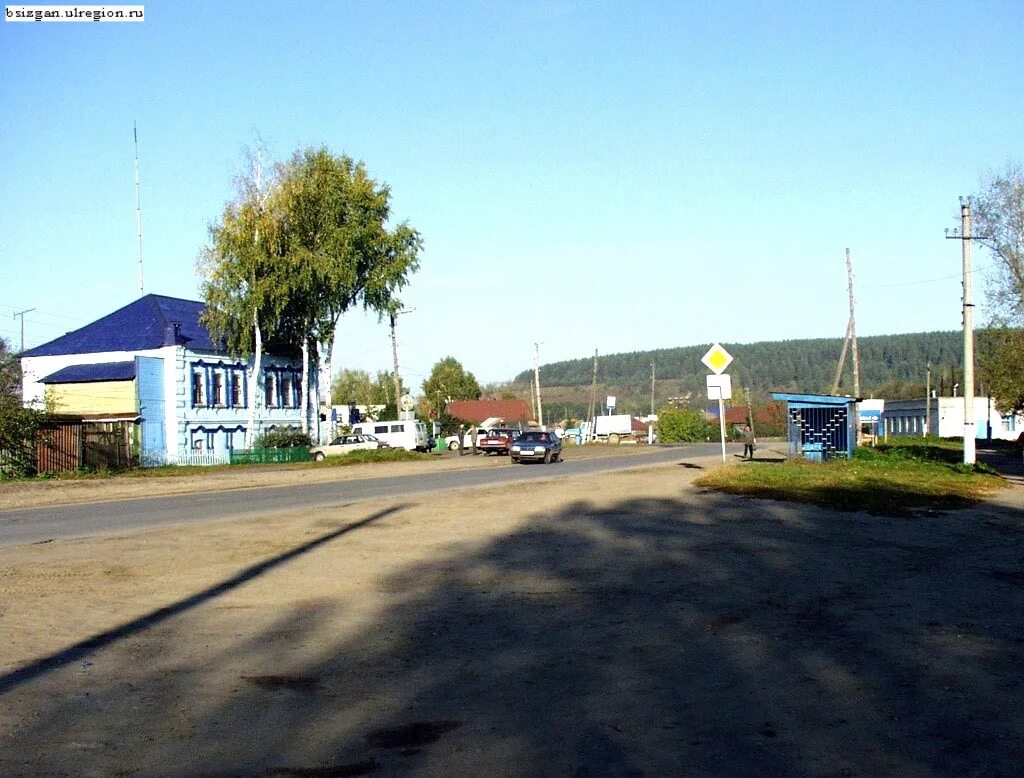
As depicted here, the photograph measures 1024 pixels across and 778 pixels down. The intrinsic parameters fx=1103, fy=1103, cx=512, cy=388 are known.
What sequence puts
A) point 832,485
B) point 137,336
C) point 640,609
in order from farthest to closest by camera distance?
point 137,336 < point 832,485 < point 640,609

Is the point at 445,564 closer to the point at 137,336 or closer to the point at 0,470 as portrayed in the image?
the point at 0,470

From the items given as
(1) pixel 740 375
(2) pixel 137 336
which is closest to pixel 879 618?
(2) pixel 137 336

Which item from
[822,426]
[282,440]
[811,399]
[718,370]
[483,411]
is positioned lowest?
[282,440]

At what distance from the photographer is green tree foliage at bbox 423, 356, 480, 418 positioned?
404 feet

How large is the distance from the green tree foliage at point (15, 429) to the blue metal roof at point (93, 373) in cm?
675

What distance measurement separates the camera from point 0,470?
4356 cm

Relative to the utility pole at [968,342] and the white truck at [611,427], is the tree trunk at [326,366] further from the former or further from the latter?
the white truck at [611,427]

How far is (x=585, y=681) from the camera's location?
25.3 ft

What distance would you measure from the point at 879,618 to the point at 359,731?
5.22 m

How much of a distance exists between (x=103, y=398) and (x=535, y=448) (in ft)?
67.9

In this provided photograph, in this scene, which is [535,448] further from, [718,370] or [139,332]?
[139,332]

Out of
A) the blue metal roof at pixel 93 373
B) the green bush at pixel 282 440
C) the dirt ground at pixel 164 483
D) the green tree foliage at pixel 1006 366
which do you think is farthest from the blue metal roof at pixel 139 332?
the green tree foliage at pixel 1006 366

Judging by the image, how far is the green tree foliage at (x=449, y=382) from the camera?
123062 millimetres

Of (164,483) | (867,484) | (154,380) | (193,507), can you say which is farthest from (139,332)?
(867,484)
